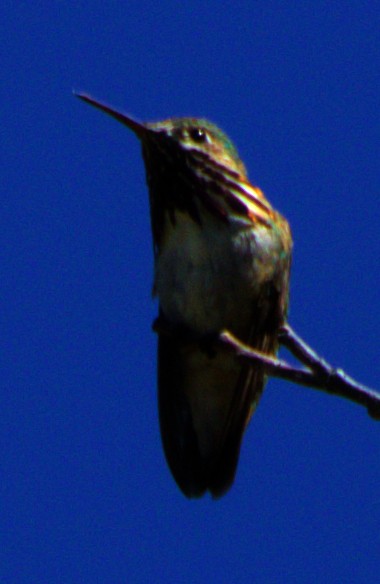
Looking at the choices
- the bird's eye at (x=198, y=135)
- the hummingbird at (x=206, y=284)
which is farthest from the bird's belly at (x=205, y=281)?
the bird's eye at (x=198, y=135)

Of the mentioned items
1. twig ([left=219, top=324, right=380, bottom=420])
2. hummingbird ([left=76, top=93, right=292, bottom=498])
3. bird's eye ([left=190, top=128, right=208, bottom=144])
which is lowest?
twig ([left=219, top=324, right=380, bottom=420])

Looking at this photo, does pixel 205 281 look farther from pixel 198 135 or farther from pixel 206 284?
pixel 198 135

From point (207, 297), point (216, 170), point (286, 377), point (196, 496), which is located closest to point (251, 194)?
point (216, 170)

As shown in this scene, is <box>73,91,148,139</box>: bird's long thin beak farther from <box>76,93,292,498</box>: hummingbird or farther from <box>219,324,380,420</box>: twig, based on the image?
<box>219,324,380,420</box>: twig

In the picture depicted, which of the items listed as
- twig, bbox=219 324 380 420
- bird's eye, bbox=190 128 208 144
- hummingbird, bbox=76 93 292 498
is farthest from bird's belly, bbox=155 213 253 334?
twig, bbox=219 324 380 420

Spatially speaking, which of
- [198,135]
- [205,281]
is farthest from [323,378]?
[198,135]

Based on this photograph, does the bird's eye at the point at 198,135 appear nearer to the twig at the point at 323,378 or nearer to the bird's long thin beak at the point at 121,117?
the bird's long thin beak at the point at 121,117

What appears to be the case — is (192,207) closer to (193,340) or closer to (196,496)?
(193,340)
